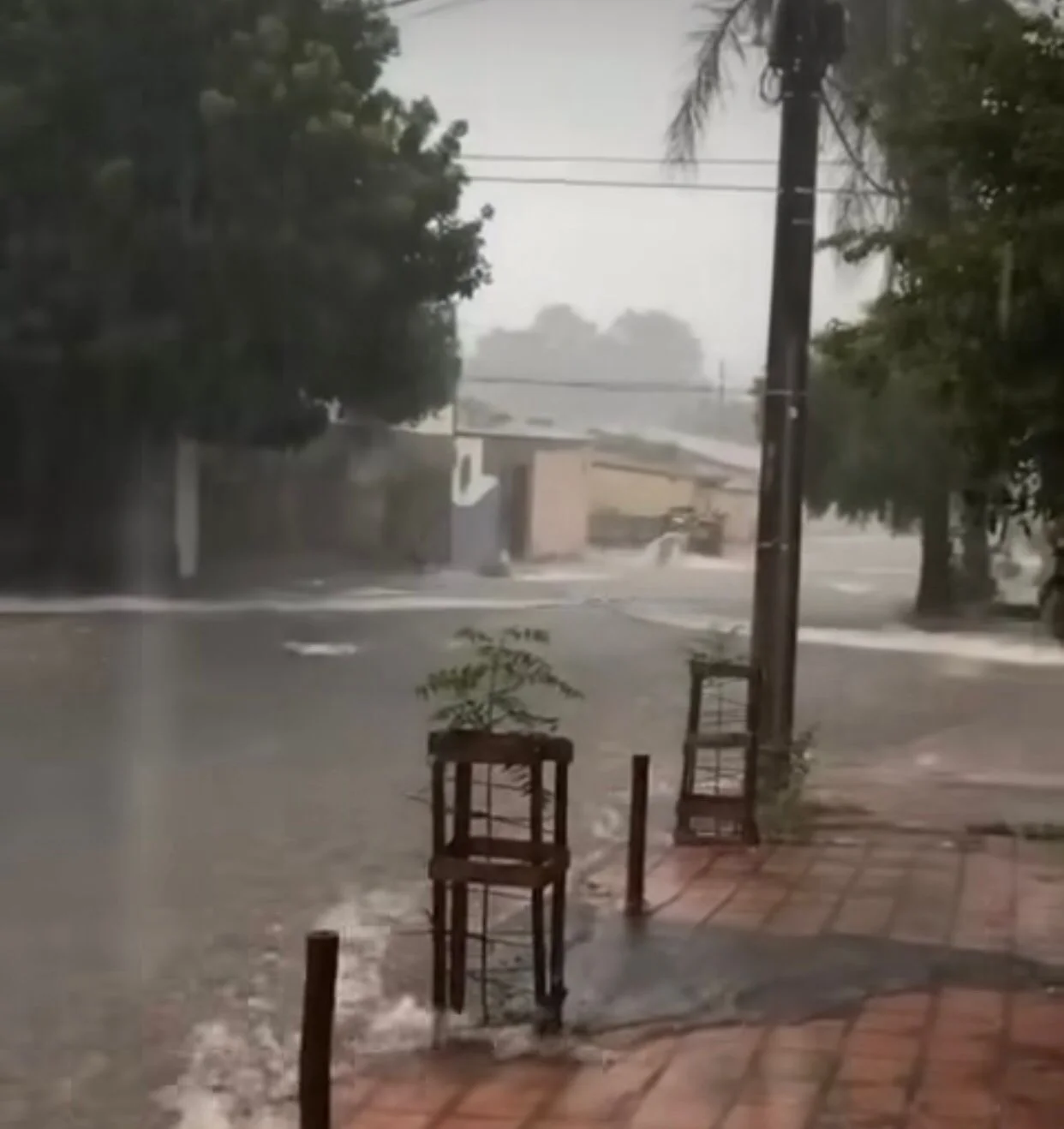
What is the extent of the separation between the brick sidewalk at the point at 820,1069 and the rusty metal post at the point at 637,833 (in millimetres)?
46

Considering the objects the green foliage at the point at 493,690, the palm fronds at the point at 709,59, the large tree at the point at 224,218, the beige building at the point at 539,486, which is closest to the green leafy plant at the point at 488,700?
the green foliage at the point at 493,690

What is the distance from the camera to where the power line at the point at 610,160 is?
2172mm

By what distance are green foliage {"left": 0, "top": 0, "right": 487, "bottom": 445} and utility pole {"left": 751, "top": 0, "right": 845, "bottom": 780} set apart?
18.2 inches

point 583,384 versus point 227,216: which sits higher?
point 227,216

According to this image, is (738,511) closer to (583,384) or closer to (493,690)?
(583,384)

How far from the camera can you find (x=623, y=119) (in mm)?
2234

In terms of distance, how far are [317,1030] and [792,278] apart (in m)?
1.43

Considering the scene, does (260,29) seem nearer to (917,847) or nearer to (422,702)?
(422,702)

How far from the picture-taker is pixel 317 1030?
1298 millimetres

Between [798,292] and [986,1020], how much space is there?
108 cm

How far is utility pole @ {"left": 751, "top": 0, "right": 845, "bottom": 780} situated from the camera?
2.34m

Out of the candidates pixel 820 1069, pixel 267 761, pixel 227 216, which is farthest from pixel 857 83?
pixel 820 1069

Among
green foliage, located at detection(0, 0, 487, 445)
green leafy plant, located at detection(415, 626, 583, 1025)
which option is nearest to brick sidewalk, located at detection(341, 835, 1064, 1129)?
green leafy plant, located at detection(415, 626, 583, 1025)

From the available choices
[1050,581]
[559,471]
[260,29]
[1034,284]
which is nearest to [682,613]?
[559,471]
